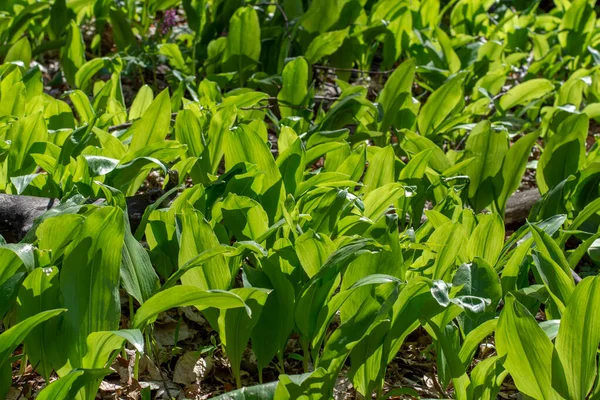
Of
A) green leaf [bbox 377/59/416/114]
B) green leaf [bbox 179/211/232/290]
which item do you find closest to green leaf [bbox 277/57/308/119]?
green leaf [bbox 377/59/416/114]

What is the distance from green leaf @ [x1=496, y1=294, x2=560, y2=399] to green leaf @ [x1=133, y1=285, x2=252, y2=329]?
575 mm

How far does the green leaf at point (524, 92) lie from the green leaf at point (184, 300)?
8.26 feet

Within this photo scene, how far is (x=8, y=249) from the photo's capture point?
1787 mm

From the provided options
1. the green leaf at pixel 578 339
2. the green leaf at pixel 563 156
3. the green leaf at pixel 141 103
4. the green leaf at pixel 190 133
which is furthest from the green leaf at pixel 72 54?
the green leaf at pixel 578 339

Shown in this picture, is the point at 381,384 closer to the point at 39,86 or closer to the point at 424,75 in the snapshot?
the point at 39,86

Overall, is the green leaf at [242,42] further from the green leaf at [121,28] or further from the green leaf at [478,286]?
the green leaf at [478,286]

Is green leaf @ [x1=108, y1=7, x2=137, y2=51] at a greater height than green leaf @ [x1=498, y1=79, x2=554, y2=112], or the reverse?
green leaf @ [x1=108, y1=7, x2=137, y2=51]

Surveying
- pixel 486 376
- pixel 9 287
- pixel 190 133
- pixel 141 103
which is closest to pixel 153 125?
pixel 190 133

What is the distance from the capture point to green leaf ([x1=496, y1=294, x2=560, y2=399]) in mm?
1752

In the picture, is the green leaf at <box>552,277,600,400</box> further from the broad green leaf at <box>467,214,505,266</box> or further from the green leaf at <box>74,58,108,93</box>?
the green leaf at <box>74,58,108,93</box>

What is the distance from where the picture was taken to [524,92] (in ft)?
12.6

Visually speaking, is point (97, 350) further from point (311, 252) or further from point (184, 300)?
point (311, 252)

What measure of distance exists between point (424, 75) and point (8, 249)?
269cm

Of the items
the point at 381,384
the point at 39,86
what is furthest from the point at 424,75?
the point at 381,384
